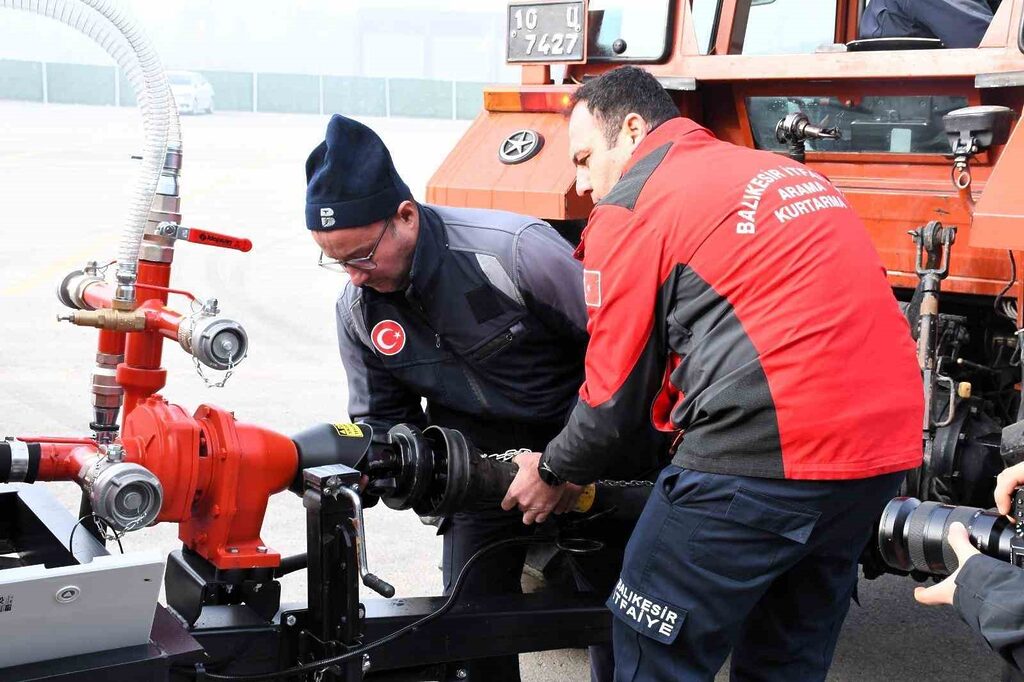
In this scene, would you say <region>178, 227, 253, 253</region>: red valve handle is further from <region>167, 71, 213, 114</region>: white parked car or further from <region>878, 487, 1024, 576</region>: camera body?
<region>167, 71, 213, 114</region>: white parked car

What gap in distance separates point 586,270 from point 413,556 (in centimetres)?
248

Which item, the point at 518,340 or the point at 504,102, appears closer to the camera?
the point at 518,340

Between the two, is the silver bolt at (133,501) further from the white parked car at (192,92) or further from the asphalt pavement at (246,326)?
the white parked car at (192,92)

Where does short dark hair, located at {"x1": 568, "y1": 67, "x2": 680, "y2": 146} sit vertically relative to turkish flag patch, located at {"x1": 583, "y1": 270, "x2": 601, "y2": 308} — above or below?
above

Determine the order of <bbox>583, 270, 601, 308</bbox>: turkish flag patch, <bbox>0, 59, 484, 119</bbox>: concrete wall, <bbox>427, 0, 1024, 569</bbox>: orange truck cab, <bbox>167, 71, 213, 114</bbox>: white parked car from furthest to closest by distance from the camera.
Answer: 1. <bbox>0, 59, 484, 119</bbox>: concrete wall
2. <bbox>167, 71, 213, 114</bbox>: white parked car
3. <bbox>427, 0, 1024, 569</bbox>: orange truck cab
4. <bbox>583, 270, 601, 308</bbox>: turkish flag patch

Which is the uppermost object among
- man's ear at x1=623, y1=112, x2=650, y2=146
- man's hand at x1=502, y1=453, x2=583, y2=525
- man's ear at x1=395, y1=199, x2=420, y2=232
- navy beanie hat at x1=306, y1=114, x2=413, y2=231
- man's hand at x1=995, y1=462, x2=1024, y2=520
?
man's ear at x1=623, y1=112, x2=650, y2=146

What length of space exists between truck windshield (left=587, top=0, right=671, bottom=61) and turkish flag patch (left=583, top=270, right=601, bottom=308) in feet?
6.28

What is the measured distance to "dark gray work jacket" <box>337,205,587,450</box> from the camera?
2.79 m

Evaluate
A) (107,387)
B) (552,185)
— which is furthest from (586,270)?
(552,185)

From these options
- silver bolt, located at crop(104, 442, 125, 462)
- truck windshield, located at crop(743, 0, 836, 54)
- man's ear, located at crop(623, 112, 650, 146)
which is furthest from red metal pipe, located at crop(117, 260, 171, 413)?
truck windshield, located at crop(743, 0, 836, 54)

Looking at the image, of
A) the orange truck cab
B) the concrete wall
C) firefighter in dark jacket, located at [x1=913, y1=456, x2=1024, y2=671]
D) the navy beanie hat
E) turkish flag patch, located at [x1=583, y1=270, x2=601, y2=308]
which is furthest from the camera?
the concrete wall

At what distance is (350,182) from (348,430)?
0.54 m

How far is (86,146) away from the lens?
21109 millimetres

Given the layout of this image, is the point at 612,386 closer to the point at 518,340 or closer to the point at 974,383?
the point at 518,340
